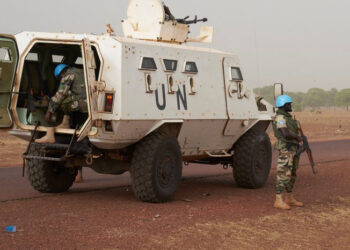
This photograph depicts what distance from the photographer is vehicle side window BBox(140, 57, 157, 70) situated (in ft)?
32.0

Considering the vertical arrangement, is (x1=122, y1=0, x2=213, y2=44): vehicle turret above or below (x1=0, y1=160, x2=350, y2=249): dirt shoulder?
above

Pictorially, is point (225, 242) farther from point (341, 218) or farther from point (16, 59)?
point (16, 59)

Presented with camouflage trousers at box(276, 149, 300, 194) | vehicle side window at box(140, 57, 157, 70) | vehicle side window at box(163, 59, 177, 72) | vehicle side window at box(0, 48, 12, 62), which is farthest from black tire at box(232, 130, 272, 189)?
vehicle side window at box(0, 48, 12, 62)

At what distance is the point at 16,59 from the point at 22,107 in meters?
1.03

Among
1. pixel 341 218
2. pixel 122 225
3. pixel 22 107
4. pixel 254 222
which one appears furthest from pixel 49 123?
pixel 341 218

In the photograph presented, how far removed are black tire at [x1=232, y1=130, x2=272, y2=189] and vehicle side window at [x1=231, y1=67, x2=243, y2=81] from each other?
1.10m

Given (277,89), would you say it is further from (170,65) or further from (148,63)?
(148,63)

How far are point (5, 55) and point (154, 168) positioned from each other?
2720 mm

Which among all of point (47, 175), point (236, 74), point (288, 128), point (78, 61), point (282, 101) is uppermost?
point (78, 61)

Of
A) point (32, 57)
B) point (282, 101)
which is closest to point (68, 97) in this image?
point (32, 57)

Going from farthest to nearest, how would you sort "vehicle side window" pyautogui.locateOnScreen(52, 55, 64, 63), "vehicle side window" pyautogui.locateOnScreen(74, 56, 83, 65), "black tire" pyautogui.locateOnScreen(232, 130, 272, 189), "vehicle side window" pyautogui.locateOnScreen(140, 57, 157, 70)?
"black tire" pyautogui.locateOnScreen(232, 130, 272, 189)
"vehicle side window" pyautogui.locateOnScreen(74, 56, 83, 65)
"vehicle side window" pyautogui.locateOnScreen(52, 55, 64, 63)
"vehicle side window" pyautogui.locateOnScreen(140, 57, 157, 70)

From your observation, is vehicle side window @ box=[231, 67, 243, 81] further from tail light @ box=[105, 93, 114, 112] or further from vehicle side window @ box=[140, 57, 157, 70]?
tail light @ box=[105, 93, 114, 112]

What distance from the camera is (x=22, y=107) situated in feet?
33.5

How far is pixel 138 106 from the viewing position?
9.53 m
